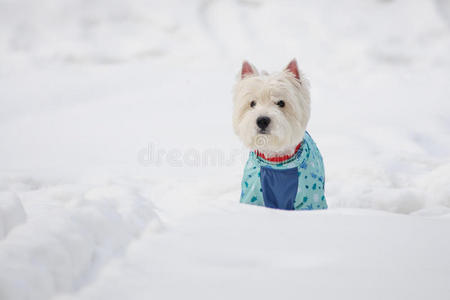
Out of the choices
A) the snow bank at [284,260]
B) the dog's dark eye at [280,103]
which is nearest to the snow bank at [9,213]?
the snow bank at [284,260]

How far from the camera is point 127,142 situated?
5.96 m

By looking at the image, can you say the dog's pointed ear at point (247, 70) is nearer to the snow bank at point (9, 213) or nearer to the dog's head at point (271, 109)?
the dog's head at point (271, 109)

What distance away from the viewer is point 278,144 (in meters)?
3.17

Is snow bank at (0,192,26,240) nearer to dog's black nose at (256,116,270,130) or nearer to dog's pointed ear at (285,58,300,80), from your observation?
dog's black nose at (256,116,270,130)

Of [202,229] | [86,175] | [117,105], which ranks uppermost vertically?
[117,105]

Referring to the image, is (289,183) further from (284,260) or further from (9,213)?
(9,213)

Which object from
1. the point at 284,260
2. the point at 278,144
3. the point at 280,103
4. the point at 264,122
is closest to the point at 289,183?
the point at 278,144

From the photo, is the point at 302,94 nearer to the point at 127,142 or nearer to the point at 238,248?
the point at 238,248

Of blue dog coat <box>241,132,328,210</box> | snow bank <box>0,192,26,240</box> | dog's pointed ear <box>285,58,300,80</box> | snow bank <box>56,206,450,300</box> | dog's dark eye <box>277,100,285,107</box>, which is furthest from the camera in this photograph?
dog's pointed ear <box>285,58,300,80</box>

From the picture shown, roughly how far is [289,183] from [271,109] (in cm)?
60

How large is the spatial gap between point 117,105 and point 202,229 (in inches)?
241

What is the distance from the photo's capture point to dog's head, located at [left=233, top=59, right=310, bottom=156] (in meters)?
3.14

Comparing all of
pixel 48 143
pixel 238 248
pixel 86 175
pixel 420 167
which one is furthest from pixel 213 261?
pixel 48 143

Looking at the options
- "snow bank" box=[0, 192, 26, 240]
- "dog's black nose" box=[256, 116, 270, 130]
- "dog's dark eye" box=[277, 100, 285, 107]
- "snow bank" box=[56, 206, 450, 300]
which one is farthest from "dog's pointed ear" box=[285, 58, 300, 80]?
"snow bank" box=[0, 192, 26, 240]
